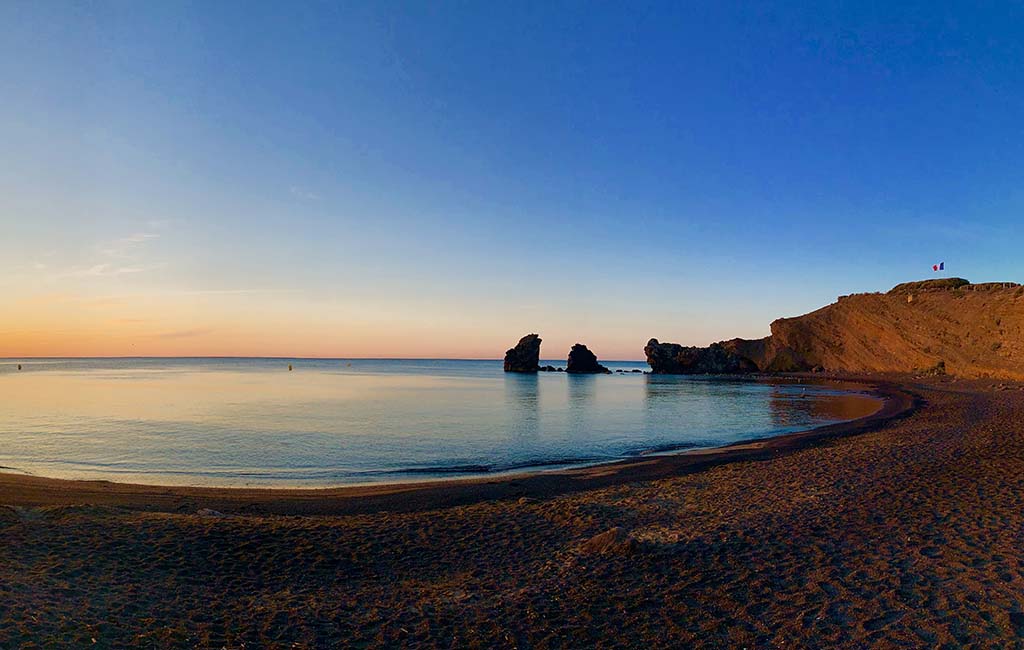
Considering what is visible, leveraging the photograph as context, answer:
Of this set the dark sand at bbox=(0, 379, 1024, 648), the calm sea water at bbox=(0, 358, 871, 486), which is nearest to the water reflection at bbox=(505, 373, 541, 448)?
the calm sea water at bbox=(0, 358, 871, 486)

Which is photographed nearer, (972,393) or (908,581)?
(908,581)

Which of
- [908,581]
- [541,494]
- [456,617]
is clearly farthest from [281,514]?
[908,581]

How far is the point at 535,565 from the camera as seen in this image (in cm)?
772

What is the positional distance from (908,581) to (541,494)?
7448 millimetres

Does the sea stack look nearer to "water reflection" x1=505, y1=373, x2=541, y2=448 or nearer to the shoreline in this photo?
"water reflection" x1=505, y1=373, x2=541, y2=448

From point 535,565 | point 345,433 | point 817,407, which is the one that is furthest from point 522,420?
point 535,565

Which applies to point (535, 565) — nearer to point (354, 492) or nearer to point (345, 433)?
point (354, 492)

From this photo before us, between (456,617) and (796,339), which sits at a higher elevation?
(796,339)

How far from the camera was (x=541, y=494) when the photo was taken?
42.0ft

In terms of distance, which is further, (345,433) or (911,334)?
(911,334)

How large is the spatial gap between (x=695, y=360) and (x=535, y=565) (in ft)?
330

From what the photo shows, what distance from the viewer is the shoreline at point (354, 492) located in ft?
38.1

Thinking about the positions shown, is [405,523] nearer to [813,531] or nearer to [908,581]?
[813,531]

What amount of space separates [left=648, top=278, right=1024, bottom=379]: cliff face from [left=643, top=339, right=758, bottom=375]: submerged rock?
8.27 feet
